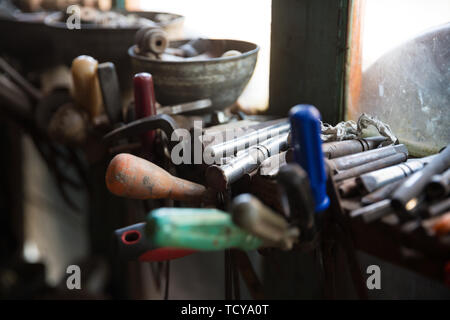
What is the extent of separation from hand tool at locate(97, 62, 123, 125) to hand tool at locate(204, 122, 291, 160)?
399 mm

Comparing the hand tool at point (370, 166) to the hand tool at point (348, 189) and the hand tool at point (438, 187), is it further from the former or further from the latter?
the hand tool at point (438, 187)

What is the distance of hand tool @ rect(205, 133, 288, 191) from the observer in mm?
850

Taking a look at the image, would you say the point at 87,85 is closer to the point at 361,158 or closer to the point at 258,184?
the point at 258,184

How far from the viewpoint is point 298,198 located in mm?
665

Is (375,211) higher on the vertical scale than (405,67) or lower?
lower


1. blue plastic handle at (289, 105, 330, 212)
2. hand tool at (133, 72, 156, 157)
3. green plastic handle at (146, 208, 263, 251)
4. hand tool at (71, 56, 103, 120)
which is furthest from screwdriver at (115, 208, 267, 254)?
hand tool at (71, 56, 103, 120)

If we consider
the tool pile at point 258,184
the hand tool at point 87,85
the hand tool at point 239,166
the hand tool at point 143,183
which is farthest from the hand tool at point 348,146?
the hand tool at point 87,85

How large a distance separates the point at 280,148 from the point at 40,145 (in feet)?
4.02

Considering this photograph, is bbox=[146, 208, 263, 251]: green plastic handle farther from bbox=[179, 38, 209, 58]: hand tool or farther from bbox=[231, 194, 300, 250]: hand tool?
bbox=[179, 38, 209, 58]: hand tool

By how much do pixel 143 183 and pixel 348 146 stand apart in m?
0.38

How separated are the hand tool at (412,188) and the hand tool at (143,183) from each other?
1.11ft

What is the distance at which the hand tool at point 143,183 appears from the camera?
0.84 meters

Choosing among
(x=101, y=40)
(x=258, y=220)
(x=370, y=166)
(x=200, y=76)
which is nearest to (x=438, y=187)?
(x=370, y=166)
